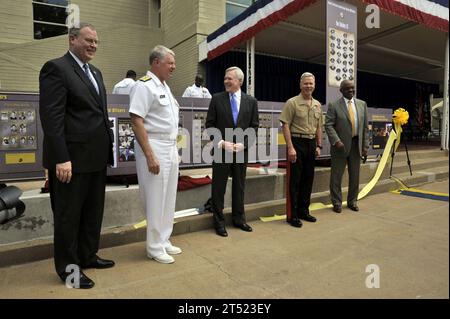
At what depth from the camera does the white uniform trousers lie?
303 centimetres

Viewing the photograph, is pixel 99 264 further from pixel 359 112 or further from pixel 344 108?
pixel 359 112

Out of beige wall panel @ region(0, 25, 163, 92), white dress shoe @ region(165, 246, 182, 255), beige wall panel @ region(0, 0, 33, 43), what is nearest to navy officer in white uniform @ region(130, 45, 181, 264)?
white dress shoe @ region(165, 246, 182, 255)

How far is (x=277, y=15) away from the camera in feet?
23.2

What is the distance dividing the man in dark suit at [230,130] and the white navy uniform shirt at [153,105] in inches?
31.9

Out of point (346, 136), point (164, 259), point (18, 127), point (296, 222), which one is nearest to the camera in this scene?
point (164, 259)

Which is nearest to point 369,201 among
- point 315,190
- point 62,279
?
point 315,190

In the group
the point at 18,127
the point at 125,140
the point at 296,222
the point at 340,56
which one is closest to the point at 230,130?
the point at 125,140

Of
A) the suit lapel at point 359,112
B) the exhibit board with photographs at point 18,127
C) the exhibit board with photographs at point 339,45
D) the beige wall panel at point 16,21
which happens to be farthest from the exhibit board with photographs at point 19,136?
the beige wall panel at point 16,21

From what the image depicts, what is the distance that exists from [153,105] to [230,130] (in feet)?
3.57

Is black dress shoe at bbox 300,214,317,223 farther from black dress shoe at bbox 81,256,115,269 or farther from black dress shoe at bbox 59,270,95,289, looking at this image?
black dress shoe at bbox 59,270,95,289

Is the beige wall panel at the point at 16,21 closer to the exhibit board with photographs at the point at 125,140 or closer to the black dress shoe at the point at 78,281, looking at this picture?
the exhibit board with photographs at the point at 125,140

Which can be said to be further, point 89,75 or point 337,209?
point 337,209

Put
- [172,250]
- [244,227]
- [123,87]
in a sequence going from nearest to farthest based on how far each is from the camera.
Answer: [172,250], [244,227], [123,87]
